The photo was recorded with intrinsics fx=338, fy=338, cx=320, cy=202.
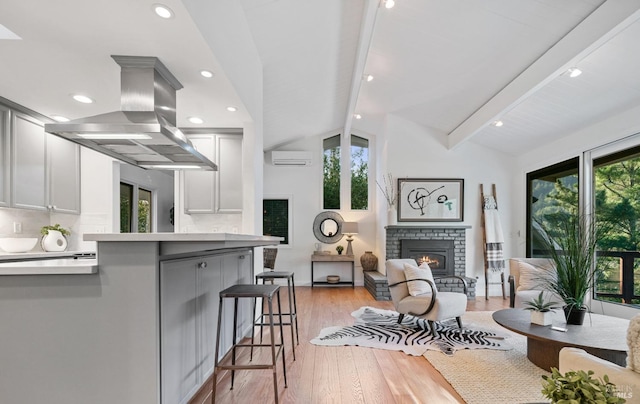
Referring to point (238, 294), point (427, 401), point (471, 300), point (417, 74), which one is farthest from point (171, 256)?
point (471, 300)

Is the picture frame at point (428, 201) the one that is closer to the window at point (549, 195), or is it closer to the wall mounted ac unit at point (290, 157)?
the window at point (549, 195)

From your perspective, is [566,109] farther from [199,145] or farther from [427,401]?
[199,145]

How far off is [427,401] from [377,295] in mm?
3341

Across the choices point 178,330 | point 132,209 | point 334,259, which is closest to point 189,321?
point 178,330

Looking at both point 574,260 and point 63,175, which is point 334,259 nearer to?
point 574,260

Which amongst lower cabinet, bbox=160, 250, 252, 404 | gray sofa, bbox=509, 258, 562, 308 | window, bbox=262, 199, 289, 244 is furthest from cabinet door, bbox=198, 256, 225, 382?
window, bbox=262, 199, 289, 244

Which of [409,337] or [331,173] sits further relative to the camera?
[331,173]

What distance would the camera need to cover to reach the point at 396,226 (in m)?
5.99

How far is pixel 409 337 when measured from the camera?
353 cm

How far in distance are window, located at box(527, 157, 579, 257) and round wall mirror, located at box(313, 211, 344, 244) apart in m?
3.50

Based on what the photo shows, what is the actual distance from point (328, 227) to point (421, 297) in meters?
3.76

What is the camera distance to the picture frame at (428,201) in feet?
20.1

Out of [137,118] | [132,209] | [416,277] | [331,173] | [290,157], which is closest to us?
[137,118]

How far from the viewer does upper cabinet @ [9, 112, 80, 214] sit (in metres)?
3.16
